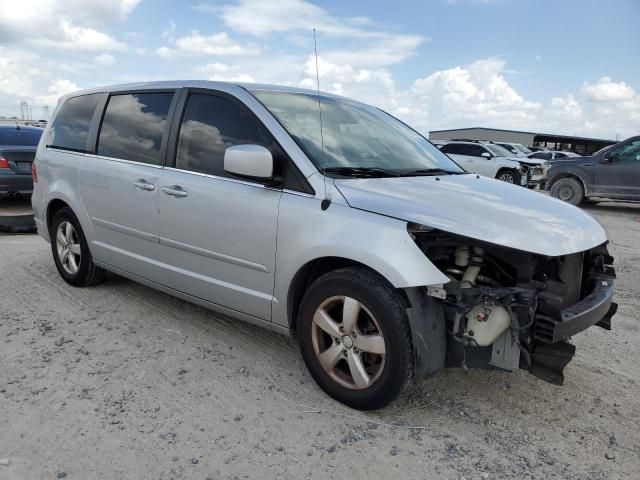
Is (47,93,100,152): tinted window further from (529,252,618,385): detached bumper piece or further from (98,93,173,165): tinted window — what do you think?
(529,252,618,385): detached bumper piece

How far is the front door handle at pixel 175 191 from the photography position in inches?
143

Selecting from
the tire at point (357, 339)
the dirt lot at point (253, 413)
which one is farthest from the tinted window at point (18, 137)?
the tire at point (357, 339)

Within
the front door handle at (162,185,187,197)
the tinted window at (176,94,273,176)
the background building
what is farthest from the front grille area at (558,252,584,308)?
the background building

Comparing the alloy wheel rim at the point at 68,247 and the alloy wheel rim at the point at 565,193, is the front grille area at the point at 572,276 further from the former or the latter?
the alloy wheel rim at the point at 565,193

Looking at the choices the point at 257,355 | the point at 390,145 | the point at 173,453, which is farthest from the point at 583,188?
the point at 173,453

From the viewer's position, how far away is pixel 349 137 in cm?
360

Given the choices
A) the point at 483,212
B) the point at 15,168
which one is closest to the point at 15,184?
the point at 15,168

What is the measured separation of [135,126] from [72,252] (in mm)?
1473

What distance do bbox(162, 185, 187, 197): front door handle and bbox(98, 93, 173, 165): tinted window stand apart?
29cm

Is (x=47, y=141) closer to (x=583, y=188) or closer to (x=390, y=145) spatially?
(x=390, y=145)

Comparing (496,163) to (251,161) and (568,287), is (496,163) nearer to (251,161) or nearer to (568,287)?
(568,287)

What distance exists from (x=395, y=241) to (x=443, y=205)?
342 mm

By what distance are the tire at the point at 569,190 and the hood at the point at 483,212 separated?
10.2 metres

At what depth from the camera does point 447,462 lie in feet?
8.38
